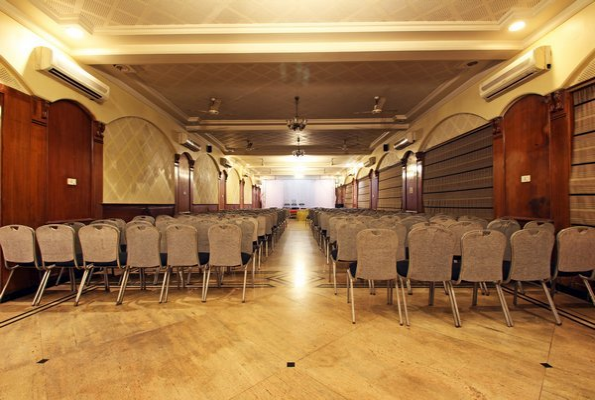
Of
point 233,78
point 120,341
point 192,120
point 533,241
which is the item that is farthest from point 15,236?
point 192,120

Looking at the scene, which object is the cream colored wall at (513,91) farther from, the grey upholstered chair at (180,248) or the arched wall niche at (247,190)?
the arched wall niche at (247,190)

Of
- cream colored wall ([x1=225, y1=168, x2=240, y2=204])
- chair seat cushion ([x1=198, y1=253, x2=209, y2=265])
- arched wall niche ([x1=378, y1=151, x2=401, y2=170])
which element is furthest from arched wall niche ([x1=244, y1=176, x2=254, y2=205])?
chair seat cushion ([x1=198, y1=253, x2=209, y2=265])

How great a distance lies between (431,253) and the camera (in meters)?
2.71

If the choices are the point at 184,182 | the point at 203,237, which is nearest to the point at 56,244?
the point at 203,237

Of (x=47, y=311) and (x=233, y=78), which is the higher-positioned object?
(x=233, y=78)

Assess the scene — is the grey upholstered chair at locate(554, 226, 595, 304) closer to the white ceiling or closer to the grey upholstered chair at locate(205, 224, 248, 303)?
the white ceiling

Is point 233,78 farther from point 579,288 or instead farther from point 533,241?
point 579,288

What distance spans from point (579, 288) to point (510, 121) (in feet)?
9.48

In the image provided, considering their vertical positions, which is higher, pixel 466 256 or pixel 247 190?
pixel 247 190

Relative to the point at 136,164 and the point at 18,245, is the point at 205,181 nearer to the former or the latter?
the point at 136,164

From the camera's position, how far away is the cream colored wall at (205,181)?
10.7 metres

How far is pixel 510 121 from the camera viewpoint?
16.4ft

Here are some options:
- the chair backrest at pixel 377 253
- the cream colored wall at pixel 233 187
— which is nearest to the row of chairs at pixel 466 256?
the chair backrest at pixel 377 253

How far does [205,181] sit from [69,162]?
6.87 meters
